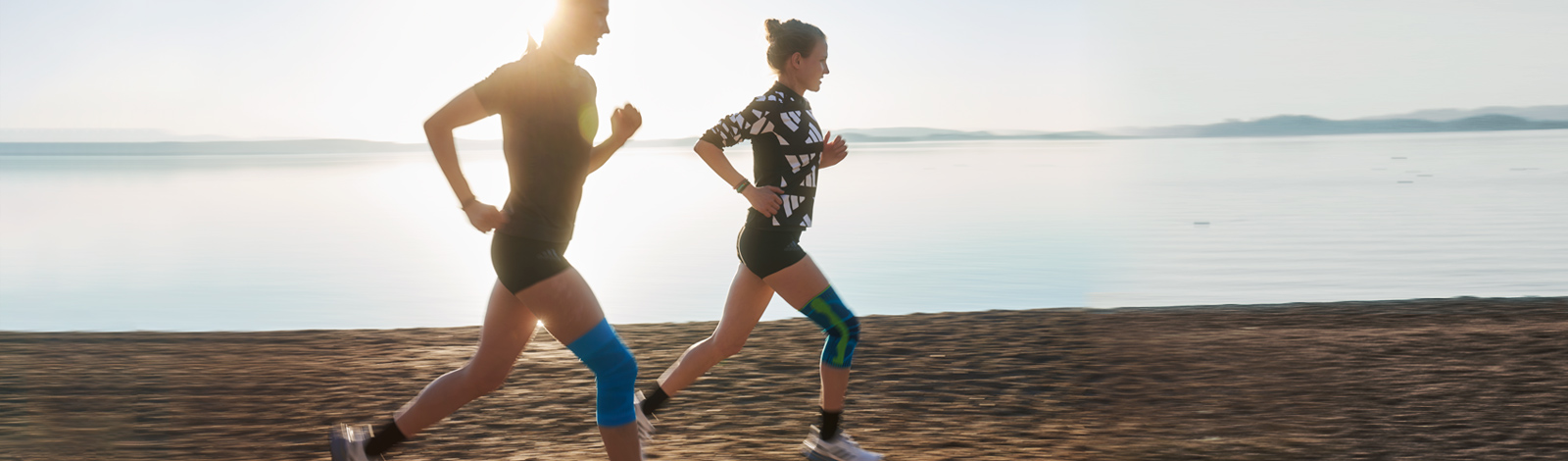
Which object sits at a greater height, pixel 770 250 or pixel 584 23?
pixel 584 23

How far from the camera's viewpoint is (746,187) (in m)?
4.14

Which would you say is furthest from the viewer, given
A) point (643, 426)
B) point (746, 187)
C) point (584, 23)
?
point (643, 426)

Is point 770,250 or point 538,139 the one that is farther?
point 770,250

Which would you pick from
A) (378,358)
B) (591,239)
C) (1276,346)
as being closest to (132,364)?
(378,358)

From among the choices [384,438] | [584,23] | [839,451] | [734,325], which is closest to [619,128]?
[584,23]

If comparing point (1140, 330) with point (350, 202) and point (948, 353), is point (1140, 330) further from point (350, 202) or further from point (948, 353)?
point (350, 202)

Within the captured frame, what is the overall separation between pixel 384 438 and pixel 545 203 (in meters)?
0.94

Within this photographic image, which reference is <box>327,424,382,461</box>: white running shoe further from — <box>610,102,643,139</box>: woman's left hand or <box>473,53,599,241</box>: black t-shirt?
<box>610,102,643,139</box>: woman's left hand

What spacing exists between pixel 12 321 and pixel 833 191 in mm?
22506

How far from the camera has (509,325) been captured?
3.38 m

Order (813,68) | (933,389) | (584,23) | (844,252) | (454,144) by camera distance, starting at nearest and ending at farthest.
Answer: (454,144) < (584,23) < (813,68) < (933,389) < (844,252)

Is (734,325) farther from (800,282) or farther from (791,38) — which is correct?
(791,38)

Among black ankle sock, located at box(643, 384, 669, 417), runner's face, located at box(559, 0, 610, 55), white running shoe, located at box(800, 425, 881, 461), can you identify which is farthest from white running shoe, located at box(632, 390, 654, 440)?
runner's face, located at box(559, 0, 610, 55)

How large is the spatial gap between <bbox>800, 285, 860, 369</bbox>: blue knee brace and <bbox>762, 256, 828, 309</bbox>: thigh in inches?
1.0
